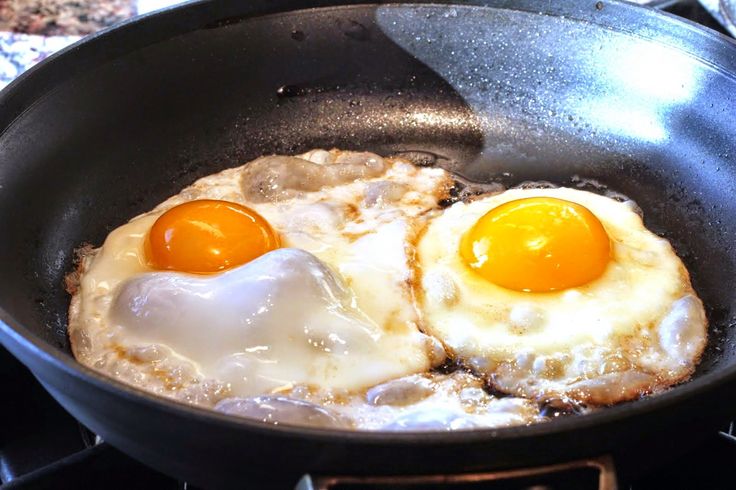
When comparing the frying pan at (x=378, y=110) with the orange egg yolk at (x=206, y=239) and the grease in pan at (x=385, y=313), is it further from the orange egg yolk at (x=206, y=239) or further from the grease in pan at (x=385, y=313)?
the orange egg yolk at (x=206, y=239)

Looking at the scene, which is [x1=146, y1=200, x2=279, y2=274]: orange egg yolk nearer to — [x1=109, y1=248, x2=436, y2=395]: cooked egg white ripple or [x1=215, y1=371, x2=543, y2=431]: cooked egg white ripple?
[x1=109, y1=248, x2=436, y2=395]: cooked egg white ripple

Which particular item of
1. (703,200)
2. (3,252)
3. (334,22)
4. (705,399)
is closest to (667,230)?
(703,200)

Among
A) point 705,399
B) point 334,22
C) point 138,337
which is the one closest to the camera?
point 705,399

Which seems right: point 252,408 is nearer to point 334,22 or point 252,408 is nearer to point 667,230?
point 667,230

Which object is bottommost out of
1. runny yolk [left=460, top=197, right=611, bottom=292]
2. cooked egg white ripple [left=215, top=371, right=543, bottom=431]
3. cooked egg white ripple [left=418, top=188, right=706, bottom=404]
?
cooked egg white ripple [left=215, top=371, right=543, bottom=431]

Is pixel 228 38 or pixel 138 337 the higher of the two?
pixel 228 38

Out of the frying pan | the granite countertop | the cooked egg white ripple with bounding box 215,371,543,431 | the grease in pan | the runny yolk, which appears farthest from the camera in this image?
the granite countertop

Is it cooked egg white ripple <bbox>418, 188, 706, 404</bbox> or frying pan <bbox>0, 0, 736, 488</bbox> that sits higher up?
frying pan <bbox>0, 0, 736, 488</bbox>

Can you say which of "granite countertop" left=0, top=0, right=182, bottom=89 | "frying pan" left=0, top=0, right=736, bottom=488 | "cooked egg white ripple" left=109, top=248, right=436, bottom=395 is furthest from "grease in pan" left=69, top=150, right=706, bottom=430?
"granite countertop" left=0, top=0, right=182, bottom=89

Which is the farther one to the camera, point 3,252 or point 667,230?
point 667,230
